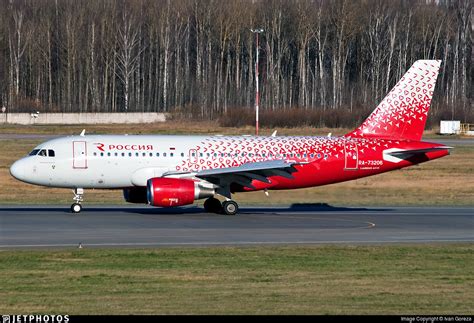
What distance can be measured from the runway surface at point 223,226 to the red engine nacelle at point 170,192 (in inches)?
28.3

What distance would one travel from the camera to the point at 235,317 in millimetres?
18156

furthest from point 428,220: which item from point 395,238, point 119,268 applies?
point 119,268

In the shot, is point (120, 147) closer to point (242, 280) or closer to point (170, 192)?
point (170, 192)

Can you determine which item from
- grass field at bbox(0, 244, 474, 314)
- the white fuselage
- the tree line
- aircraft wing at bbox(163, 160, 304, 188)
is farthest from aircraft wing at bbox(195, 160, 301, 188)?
the tree line

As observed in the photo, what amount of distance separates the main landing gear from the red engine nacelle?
77.6 inches

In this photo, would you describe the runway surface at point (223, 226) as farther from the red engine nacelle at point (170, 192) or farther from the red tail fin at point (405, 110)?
the red tail fin at point (405, 110)

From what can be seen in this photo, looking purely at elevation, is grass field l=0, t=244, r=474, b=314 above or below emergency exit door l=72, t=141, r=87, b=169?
below

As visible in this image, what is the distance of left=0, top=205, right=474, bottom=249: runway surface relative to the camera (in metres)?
31.1

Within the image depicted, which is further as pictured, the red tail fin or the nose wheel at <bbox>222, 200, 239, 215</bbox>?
the red tail fin

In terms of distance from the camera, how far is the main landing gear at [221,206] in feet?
131

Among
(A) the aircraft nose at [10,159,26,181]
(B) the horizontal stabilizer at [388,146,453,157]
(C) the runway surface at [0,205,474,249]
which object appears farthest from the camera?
(B) the horizontal stabilizer at [388,146,453,157]

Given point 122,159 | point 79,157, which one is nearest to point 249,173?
point 122,159

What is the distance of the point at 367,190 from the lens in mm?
50344

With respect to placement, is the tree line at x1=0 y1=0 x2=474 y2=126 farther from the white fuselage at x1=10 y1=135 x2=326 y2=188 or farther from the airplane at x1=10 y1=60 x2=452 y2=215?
the white fuselage at x1=10 y1=135 x2=326 y2=188
